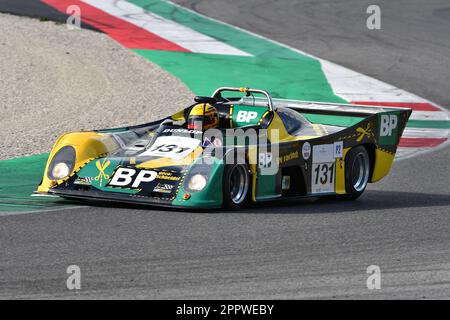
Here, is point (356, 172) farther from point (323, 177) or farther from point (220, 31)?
point (220, 31)

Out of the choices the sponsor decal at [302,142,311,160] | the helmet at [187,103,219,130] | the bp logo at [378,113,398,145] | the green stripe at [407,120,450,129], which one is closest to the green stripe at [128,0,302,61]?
the green stripe at [407,120,450,129]

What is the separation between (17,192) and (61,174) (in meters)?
0.72

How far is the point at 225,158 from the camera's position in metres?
10.2

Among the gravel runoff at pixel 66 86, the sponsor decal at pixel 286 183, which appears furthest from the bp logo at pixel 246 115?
the gravel runoff at pixel 66 86

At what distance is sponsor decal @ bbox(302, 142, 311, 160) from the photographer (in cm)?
1110

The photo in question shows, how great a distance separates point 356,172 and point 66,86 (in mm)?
7532

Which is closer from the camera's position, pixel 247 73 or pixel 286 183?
pixel 286 183

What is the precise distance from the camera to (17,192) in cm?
1112

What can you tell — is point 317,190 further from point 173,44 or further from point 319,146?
point 173,44

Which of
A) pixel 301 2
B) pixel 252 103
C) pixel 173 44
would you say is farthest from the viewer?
pixel 301 2

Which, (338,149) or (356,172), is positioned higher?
(338,149)

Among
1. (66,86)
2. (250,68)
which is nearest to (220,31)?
(250,68)

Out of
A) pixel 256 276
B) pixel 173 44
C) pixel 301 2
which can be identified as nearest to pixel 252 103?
pixel 256 276

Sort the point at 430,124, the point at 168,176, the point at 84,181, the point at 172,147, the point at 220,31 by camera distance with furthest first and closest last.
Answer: the point at 220,31
the point at 430,124
the point at 172,147
the point at 84,181
the point at 168,176
